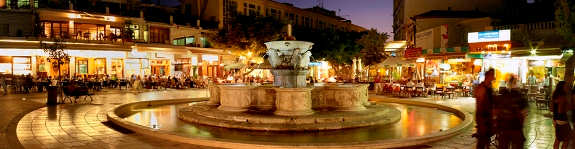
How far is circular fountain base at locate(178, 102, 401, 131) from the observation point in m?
8.81

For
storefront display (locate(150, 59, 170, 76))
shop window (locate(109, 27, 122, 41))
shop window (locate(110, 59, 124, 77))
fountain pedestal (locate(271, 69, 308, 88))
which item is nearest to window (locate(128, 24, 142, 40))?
shop window (locate(109, 27, 122, 41))

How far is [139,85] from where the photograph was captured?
2311cm

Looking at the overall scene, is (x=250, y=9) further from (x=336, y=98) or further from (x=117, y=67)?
(x=336, y=98)

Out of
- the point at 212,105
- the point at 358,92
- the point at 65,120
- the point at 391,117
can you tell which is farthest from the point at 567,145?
the point at 65,120

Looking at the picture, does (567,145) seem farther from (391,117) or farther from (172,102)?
(172,102)

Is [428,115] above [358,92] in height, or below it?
below

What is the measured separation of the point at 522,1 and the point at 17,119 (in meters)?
38.3

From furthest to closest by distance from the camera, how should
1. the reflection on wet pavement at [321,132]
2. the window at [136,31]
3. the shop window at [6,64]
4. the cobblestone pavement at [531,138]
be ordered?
the window at [136,31] → the shop window at [6,64] → the reflection on wet pavement at [321,132] → the cobblestone pavement at [531,138]

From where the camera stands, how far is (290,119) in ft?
29.5

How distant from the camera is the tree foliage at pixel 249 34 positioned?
25375mm

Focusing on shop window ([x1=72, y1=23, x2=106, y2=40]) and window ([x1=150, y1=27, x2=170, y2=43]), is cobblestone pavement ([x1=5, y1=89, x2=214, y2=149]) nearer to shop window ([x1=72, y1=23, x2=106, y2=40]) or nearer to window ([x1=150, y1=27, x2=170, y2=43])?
shop window ([x1=72, y1=23, x2=106, y2=40])

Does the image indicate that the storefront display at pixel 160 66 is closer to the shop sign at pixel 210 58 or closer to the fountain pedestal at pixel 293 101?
the shop sign at pixel 210 58

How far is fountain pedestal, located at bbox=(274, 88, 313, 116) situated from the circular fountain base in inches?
8.9

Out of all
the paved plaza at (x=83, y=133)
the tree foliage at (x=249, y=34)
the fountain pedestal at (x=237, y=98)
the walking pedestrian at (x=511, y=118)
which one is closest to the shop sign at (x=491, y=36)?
the paved plaza at (x=83, y=133)
